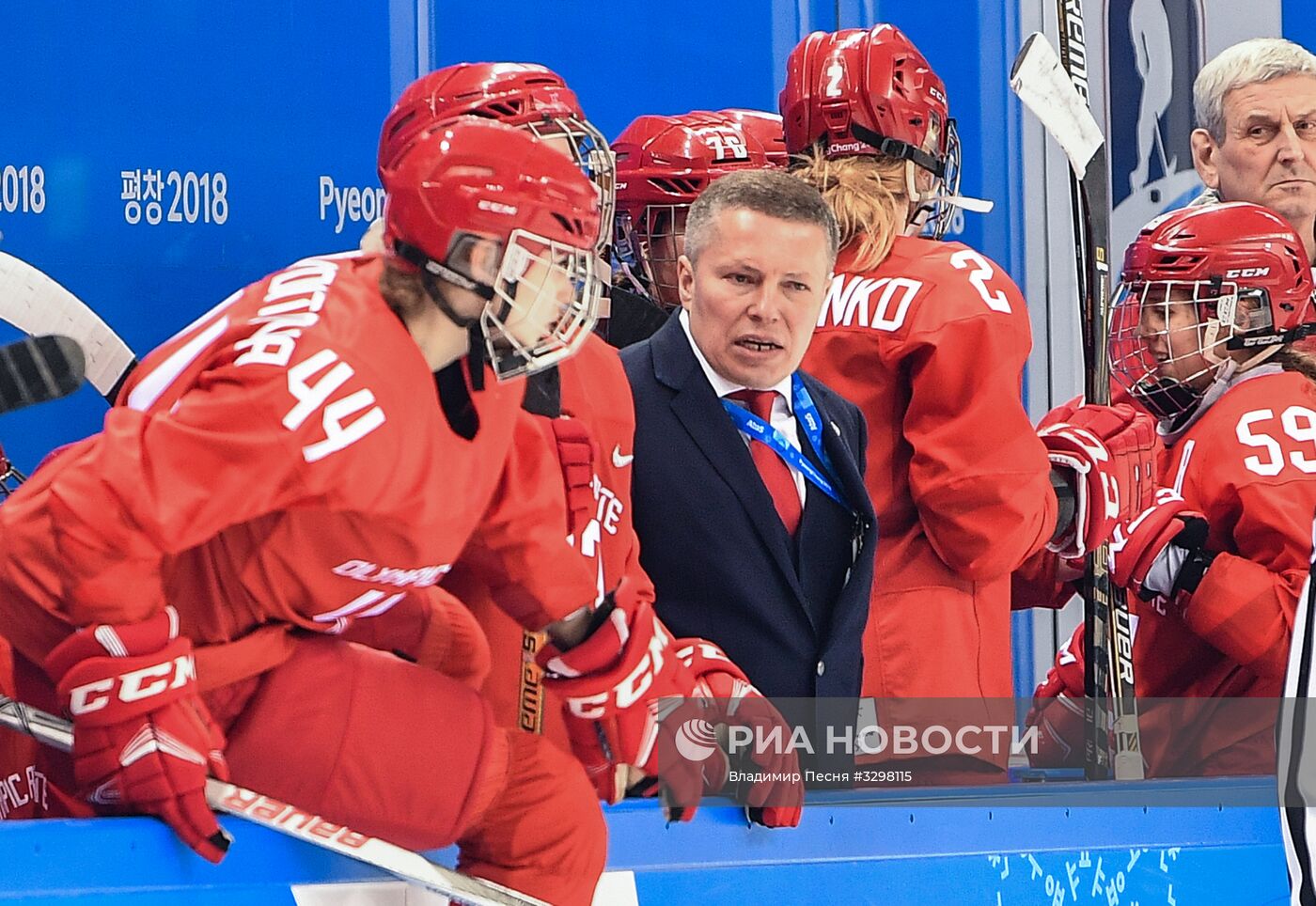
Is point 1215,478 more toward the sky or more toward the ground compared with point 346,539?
more toward the ground

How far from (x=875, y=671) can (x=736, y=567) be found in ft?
1.36

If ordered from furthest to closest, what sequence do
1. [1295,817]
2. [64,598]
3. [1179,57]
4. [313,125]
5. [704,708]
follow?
[1179,57], [313,125], [704,708], [64,598], [1295,817]

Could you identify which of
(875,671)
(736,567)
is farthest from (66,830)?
(875,671)

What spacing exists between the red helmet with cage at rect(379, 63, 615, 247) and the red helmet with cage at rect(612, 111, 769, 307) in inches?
34.1

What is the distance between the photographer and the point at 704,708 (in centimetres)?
240

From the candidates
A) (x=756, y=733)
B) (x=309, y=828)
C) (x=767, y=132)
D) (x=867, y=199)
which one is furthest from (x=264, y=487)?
(x=767, y=132)

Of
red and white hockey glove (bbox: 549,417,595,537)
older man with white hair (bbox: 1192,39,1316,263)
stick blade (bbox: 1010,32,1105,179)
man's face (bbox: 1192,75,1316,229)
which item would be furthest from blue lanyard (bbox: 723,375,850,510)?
man's face (bbox: 1192,75,1316,229)

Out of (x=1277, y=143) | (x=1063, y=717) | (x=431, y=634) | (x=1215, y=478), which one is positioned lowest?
(x=1063, y=717)

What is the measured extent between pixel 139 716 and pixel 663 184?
1.61 metres

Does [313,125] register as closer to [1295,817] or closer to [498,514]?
[498,514]

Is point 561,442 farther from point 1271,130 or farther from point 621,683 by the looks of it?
point 1271,130

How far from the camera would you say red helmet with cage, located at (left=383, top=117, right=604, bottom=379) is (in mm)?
2027

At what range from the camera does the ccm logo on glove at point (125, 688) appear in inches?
70.4

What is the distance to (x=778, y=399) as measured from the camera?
2719 millimetres
